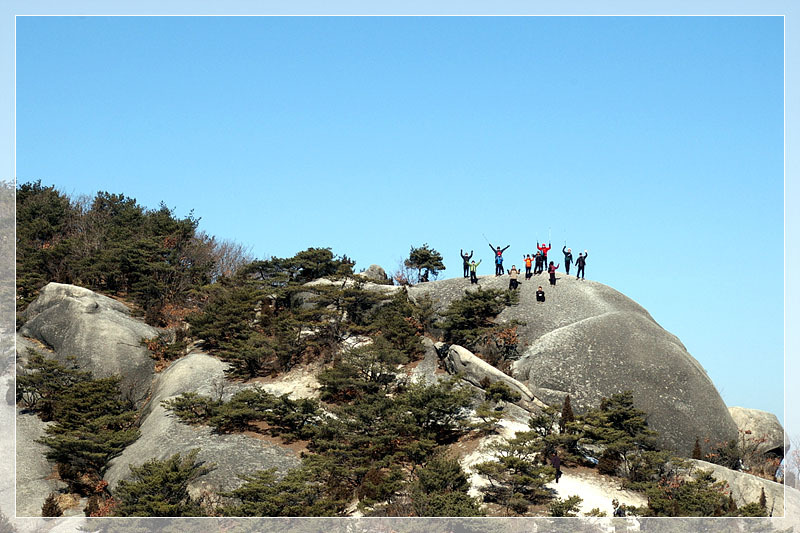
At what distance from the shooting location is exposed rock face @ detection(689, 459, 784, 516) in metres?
30.4

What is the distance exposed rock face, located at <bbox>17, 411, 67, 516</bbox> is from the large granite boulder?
19.9m

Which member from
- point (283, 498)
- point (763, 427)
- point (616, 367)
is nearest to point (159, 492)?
point (283, 498)

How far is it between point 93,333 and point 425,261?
20.0 meters

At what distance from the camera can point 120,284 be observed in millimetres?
49969

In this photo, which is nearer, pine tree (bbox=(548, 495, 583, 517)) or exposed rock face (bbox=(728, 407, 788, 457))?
pine tree (bbox=(548, 495, 583, 517))

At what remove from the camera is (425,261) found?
51875 mm

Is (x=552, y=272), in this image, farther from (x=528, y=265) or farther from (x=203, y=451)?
(x=203, y=451)

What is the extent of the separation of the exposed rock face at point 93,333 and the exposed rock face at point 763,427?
28.1 metres

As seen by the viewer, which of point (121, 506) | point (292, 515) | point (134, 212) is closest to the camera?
point (292, 515)

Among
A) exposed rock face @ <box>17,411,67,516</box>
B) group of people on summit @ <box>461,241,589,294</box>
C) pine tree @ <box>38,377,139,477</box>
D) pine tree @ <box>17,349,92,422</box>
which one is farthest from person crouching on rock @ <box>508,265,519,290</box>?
exposed rock face @ <box>17,411,67,516</box>

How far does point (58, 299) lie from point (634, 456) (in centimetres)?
2982

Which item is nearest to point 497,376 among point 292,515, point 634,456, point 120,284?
point 634,456

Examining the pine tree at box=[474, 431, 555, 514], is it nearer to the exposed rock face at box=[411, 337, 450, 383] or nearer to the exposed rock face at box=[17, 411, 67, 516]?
the exposed rock face at box=[411, 337, 450, 383]

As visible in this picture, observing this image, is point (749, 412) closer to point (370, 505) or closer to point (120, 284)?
point (370, 505)
